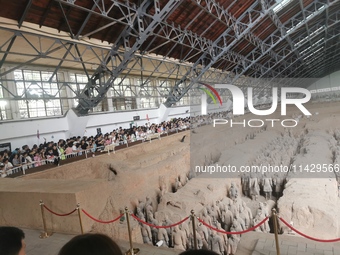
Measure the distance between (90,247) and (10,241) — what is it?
0.90m

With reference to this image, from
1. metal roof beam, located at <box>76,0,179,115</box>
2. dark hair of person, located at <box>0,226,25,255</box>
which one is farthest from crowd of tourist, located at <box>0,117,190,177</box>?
dark hair of person, located at <box>0,226,25,255</box>

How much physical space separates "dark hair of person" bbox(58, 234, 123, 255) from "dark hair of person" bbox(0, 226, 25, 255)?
29.6 inches

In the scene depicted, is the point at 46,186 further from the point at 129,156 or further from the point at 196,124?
the point at 196,124

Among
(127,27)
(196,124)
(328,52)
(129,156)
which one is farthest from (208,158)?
(328,52)

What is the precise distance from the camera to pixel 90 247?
1.25m

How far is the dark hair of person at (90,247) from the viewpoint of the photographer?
1235 mm

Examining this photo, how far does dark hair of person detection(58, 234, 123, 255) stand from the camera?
1235 mm

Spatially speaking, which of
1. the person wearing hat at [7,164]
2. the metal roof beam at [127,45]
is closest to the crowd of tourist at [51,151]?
the person wearing hat at [7,164]

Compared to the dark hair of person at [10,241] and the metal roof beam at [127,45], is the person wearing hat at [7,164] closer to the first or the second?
Result: the metal roof beam at [127,45]

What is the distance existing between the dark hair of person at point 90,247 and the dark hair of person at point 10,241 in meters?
0.75

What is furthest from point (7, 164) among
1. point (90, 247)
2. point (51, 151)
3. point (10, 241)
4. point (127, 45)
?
point (90, 247)

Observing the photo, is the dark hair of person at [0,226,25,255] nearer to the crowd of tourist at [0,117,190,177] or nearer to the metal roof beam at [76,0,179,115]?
the crowd of tourist at [0,117,190,177]

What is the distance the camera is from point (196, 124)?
826 inches

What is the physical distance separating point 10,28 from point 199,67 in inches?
576
